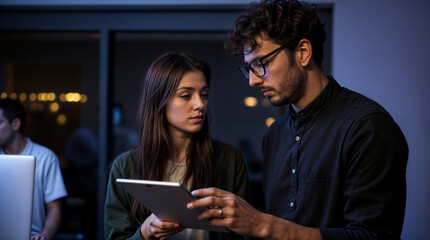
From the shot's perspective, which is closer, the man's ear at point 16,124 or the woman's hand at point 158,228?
the woman's hand at point 158,228

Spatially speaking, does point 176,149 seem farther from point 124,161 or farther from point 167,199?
point 167,199

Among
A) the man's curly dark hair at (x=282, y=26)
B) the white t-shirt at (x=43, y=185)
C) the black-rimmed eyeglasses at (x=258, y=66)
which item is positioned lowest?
the white t-shirt at (x=43, y=185)

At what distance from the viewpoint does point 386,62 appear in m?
2.43

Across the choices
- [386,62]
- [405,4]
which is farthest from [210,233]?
[405,4]

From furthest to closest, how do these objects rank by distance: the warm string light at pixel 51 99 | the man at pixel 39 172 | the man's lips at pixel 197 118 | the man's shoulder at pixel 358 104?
the warm string light at pixel 51 99
the man at pixel 39 172
the man's lips at pixel 197 118
the man's shoulder at pixel 358 104

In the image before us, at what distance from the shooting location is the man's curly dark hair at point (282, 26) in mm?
1513

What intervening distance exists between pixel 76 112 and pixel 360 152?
20.7 feet

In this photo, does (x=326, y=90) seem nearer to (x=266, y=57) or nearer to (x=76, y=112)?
(x=266, y=57)

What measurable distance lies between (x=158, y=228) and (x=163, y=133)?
612 millimetres

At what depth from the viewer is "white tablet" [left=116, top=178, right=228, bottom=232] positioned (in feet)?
3.77

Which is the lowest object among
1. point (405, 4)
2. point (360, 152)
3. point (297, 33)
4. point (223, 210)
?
point (223, 210)

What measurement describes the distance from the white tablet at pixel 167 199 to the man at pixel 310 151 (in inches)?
2.3

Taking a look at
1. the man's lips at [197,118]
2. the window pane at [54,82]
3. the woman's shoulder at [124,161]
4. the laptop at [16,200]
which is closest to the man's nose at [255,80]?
the man's lips at [197,118]

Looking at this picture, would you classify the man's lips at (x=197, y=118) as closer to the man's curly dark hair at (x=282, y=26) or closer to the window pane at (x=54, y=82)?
the man's curly dark hair at (x=282, y=26)
